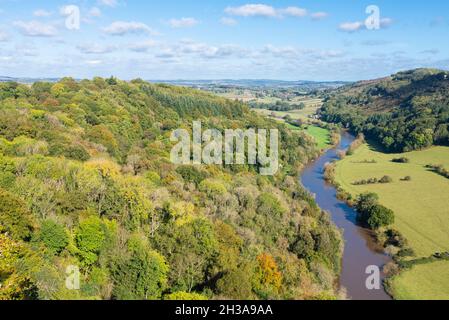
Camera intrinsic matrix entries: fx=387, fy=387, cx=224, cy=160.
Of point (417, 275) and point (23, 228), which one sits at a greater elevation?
point (23, 228)

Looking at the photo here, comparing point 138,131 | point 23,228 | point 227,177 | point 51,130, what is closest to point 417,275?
point 227,177

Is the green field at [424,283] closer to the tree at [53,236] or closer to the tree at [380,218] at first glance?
the tree at [380,218]

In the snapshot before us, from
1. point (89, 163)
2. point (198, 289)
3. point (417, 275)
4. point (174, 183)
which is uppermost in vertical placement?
point (89, 163)

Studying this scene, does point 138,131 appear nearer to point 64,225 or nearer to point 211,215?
point 211,215

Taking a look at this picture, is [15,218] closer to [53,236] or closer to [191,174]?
[53,236]

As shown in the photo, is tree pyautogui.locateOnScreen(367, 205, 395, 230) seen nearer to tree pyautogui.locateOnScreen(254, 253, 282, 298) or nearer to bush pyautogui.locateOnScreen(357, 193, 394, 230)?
bush pyautogui.locateOnScreen(357, 193, 394, 230)

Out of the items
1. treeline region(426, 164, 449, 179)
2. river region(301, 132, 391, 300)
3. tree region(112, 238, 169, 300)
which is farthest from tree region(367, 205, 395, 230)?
tree region(112, 238, 169, 300)
